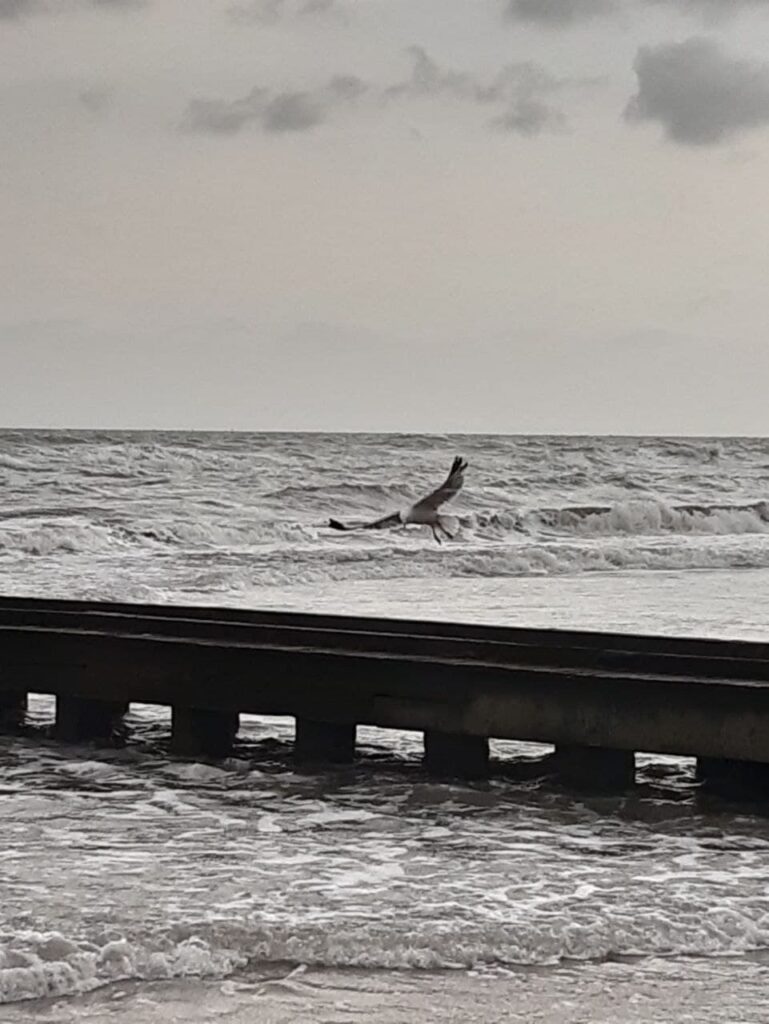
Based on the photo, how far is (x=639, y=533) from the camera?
2956 centimetres

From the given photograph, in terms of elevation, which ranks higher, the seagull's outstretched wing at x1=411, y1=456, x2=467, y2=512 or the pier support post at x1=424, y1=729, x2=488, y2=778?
the seagull's outstretched wing at x1=411, y1=456, x2=467, y2=512

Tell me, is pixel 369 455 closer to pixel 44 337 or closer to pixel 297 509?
pixel 44 337

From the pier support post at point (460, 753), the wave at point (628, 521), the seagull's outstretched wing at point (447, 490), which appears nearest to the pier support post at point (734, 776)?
the pier support post at point (460, 753)

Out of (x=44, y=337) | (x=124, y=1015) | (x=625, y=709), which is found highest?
(x=44, y=337)

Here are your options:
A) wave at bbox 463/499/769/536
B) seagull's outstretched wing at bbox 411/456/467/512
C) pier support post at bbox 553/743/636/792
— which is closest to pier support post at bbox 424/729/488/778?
pier support post at bbox 553/743/636/792

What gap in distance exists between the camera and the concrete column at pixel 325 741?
6535mm

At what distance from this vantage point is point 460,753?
626cm

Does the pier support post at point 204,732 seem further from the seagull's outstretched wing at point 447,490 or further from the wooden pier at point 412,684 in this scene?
the seagull's outstretched wing at point 447,490

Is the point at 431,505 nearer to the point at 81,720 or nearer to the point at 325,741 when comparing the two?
the point at 81,720

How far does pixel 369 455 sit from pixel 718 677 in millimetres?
44561

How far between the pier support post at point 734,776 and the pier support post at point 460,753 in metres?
0.84

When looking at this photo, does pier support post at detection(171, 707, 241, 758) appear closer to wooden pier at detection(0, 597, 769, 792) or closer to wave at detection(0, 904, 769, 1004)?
wooden pier at detection(0, 597, 769, 792)

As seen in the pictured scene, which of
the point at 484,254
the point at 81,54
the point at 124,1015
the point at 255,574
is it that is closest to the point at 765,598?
the point at 255,574

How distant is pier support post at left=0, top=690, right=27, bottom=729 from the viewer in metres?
7.59
